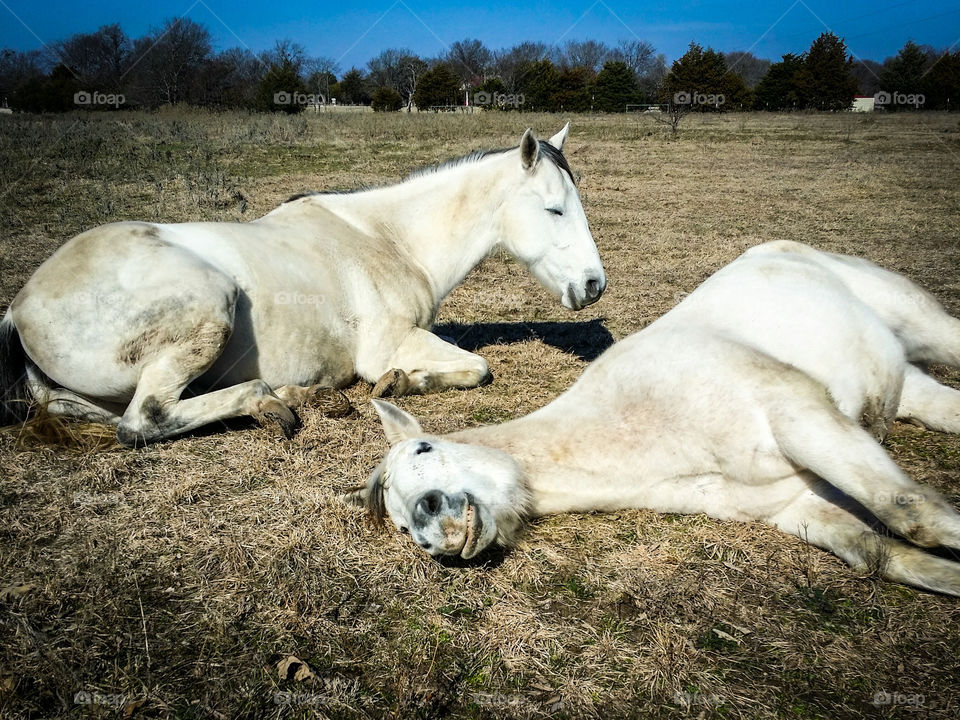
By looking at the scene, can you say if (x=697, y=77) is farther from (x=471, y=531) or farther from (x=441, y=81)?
(x=471, y=531)

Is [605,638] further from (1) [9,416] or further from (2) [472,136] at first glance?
(2) [472,136]

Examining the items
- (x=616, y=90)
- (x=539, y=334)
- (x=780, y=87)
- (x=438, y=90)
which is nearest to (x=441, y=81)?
(x=438, y=90)

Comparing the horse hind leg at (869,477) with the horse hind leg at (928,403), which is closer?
the horse hind leg at (869,477)

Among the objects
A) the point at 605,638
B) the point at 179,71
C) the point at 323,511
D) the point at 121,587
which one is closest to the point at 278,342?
the point at 323,511

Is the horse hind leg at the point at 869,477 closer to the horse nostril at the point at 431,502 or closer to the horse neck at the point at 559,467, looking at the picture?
the horse neck at the point at 559,467

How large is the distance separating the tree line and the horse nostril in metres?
27.7

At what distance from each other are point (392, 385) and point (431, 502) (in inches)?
90.8

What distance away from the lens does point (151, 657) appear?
2.20 metres

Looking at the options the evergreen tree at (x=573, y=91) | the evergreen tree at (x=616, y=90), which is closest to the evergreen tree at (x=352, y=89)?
the evergreen tree at (x=573, y=91)

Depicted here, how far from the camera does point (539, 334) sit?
20.0ft

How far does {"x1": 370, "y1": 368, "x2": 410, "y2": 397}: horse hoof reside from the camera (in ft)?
14.4

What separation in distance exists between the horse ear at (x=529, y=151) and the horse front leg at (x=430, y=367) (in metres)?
1.41

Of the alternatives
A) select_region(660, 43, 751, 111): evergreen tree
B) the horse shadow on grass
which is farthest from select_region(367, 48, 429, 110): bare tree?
the horse shadow on grass

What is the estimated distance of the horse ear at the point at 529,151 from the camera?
461cm
